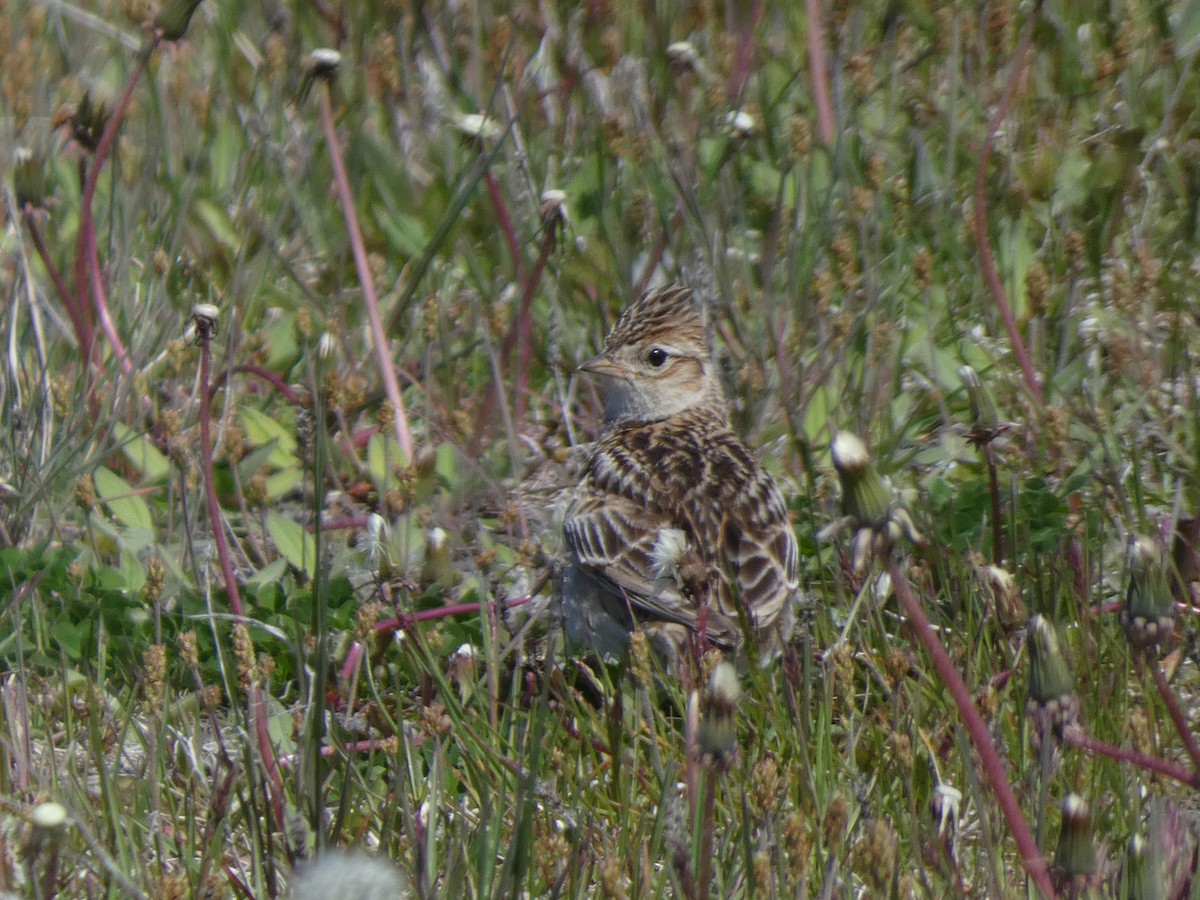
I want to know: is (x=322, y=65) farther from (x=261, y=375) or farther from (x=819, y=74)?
(x=819, y=74)

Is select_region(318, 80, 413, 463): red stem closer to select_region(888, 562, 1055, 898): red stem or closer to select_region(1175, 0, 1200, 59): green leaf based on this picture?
select_region(888, 562, 1055, 898): red stem

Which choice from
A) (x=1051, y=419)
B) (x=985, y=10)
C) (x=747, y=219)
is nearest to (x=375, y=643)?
(x=1051, y=419)

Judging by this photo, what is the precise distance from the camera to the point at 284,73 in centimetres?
688

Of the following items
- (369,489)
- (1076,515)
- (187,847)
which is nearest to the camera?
(187,847)

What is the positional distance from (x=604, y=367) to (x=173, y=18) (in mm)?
1894

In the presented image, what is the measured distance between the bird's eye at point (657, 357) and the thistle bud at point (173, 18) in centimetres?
196

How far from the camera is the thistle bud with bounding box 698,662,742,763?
2.14m

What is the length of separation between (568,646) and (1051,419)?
4.70ft

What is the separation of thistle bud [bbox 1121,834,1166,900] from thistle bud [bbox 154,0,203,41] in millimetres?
2786

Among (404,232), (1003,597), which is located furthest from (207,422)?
(404,232)

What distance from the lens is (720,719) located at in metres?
2.16

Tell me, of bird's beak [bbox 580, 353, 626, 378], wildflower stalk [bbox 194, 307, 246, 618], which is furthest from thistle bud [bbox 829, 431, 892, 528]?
bird's beak [bbox 580, 353, 626, 378]

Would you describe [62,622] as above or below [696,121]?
below

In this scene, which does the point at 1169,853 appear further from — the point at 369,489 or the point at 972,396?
the point at 369,489
